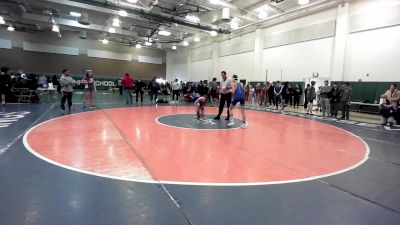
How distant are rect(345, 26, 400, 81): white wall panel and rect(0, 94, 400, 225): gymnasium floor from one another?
341 inches

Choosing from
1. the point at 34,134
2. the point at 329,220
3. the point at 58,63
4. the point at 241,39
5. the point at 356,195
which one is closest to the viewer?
the point at 329,220

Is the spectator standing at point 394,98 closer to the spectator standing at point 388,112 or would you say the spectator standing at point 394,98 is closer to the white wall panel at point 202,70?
the spectator standing at point 388,112

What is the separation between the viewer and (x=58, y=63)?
97.0ft

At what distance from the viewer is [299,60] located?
1769cm

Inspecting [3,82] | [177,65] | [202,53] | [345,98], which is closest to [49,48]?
[177,65]

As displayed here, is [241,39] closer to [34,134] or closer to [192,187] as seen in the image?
[34,134]

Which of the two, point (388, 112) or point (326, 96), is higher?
point (326, 96)

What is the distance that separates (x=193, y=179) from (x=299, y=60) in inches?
646

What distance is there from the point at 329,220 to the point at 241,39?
72.7ft

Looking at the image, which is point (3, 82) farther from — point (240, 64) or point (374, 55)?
point (374, 55)

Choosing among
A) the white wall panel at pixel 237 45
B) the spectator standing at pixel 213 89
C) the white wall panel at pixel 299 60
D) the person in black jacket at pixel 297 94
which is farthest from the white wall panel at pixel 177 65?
the person in black jacket at pixel 297 94

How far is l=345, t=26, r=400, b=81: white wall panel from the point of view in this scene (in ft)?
41.5

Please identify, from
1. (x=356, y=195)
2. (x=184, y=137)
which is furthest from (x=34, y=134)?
(x=356, y=195)

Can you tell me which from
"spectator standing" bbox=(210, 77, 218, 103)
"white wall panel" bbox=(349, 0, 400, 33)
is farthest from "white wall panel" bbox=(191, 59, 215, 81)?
"white wall panel" bbox=(349, 0, 400, 33)
